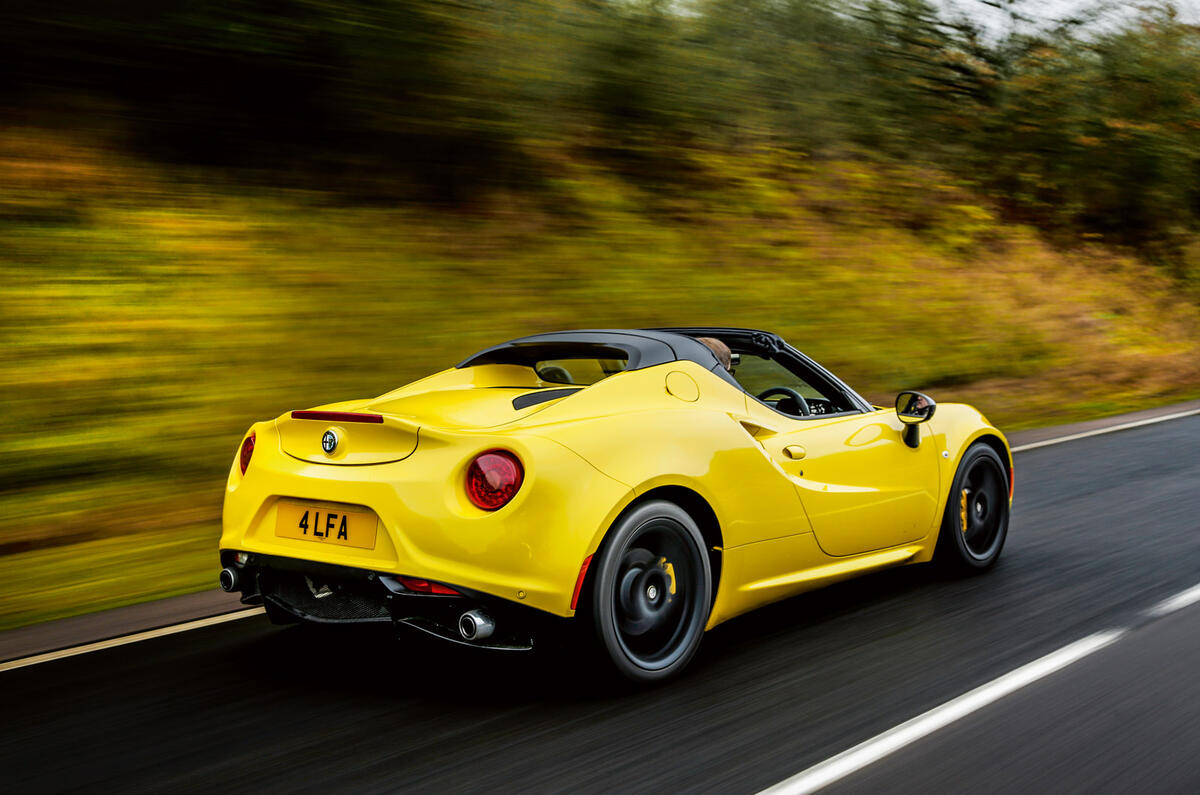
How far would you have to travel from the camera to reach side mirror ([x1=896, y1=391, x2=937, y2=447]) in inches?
206

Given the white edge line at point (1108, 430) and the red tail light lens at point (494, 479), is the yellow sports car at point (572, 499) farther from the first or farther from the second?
the white edge line at point (1108, 430)

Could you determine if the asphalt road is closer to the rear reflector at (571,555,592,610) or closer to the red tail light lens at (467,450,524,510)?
the rear reflector at (571,555,592,610)

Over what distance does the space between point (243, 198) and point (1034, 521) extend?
7905 mm

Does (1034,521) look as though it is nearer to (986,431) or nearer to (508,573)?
(986,431)

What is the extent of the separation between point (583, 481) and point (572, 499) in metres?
0.08

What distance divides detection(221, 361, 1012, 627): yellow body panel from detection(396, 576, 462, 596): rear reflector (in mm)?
31

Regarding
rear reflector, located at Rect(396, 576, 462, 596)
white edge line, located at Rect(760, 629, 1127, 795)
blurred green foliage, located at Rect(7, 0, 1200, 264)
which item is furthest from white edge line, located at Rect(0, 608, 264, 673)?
blurred green foliage, located at Rect(7, 0, 1200, 264)

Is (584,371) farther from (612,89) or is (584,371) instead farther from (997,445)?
(612,89)

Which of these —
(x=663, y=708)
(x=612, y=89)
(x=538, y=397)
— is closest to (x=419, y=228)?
(x=612, y=89)

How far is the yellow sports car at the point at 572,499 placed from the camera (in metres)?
3.72

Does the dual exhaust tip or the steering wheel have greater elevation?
the steering wheel

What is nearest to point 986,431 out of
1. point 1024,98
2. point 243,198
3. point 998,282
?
point 243,198

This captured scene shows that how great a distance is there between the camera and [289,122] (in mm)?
11758

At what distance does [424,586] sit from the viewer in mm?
3732
